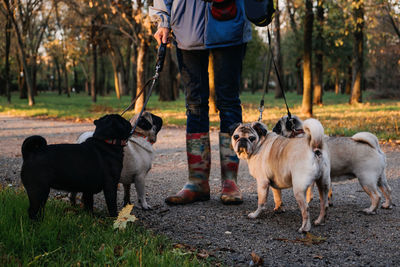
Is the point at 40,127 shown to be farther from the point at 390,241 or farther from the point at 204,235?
the point at 390,241

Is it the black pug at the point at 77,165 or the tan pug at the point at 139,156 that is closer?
the black pug at the point at 77,165

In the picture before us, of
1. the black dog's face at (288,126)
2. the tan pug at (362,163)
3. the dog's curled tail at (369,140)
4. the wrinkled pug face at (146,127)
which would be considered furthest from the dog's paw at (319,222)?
the wrinkled pug face at (146,127)

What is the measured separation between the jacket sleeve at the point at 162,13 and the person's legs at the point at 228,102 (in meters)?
0.68

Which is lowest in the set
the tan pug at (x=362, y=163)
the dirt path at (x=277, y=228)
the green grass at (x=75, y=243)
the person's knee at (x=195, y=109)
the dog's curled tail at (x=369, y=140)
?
the dirt path at (x=277, y=228)

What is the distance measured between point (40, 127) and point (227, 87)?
33.8 ft

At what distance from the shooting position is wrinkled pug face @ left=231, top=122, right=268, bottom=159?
4.03 metres

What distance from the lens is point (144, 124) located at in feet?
14.7

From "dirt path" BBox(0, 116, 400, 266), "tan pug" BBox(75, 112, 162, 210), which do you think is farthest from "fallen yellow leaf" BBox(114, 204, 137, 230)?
"tan pug" BBox(75, 112, 162, 210)

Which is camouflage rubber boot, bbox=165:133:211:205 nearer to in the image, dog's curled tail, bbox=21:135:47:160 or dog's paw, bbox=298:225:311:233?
dog's paw, bbox=298:225:311:233

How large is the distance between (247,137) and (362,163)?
1286mm

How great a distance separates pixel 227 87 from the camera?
4570 mm

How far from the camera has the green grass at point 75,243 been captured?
2572 millimetres

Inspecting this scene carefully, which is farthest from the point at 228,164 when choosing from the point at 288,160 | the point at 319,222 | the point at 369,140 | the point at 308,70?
the point at 308,70

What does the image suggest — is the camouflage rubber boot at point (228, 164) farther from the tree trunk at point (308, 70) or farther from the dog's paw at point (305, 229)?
the tree trunk at point (308, 70)
